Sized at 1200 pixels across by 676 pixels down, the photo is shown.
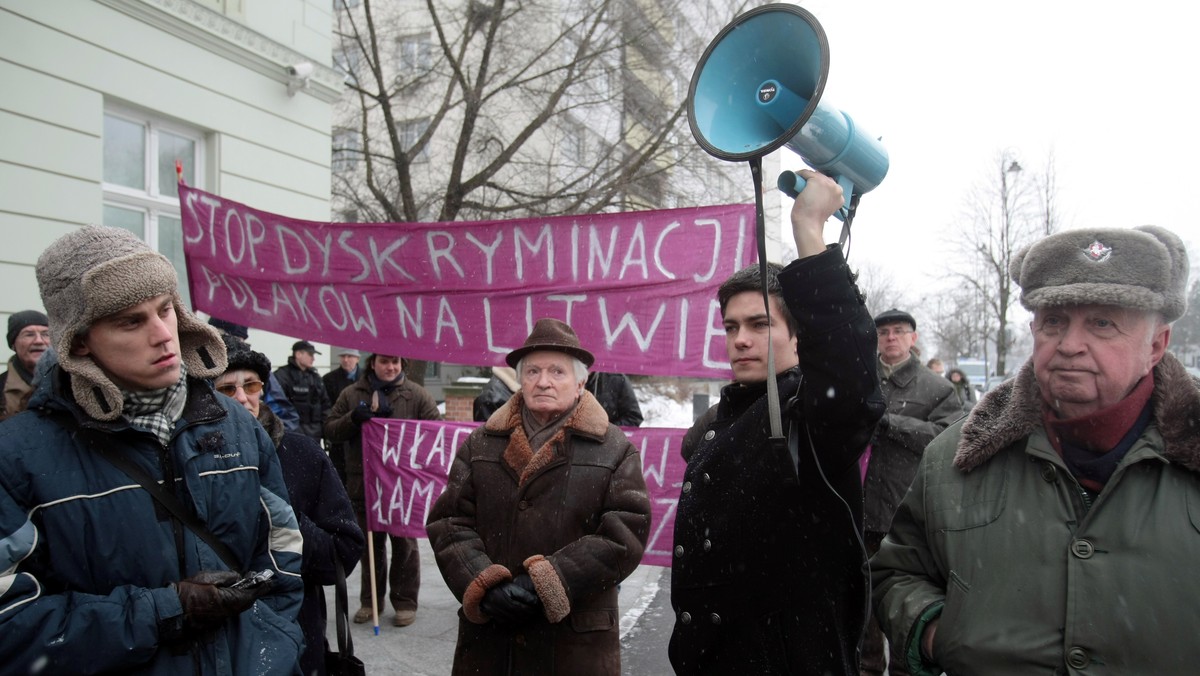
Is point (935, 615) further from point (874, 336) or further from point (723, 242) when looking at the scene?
point (723, 242)

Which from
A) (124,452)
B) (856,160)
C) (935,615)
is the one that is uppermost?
(856,160)

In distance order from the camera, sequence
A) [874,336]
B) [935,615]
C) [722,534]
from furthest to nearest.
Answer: [722,534] → [935,615] → [874,336]

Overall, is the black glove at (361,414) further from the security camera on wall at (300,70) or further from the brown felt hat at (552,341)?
the security camera on wall at (300,70)

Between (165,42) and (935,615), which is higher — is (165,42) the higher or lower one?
the higher one

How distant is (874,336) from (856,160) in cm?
41

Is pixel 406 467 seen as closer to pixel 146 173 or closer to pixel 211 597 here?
pixel 211 597

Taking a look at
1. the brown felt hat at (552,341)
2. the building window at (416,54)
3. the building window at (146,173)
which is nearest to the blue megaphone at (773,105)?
the brown felt hat at (552,341)

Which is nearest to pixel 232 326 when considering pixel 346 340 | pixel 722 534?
pixel 346 340

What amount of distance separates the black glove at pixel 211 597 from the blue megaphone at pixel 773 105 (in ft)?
5.09

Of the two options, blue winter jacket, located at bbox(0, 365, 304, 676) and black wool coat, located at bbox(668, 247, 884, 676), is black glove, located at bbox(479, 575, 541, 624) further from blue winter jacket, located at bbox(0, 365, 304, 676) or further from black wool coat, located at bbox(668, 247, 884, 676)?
blue winter jacket, located at bbox(0, 365, 304, 676)

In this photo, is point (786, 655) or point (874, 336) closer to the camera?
point (874, 336)

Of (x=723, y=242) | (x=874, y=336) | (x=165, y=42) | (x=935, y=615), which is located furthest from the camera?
(x=165, y=42)

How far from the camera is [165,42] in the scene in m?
7.65

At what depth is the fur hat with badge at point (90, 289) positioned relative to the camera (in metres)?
1.87
